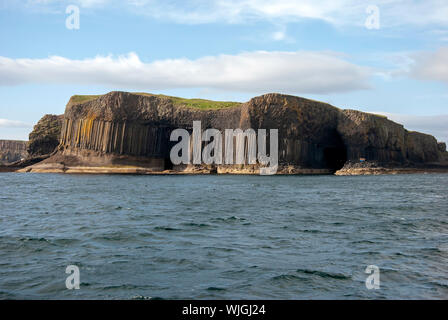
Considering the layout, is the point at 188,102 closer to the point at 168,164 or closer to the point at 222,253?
the point at 168,164

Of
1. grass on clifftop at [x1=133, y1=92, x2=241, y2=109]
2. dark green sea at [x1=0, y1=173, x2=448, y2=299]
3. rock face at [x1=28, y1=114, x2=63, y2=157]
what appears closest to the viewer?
dark green sea at [x1=0, y1=173, x2=448, y2=299]

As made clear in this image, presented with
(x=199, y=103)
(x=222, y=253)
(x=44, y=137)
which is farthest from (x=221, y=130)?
(x=222, y=253)

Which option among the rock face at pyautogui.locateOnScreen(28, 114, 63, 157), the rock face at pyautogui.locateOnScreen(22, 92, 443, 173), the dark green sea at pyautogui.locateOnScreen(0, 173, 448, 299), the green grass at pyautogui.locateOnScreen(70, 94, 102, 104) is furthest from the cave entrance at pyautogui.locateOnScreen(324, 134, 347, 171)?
the dark green sea at pyautogui.locateOnScreen(0, 173, 448, 299)

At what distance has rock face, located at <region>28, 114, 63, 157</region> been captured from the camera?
12769cm

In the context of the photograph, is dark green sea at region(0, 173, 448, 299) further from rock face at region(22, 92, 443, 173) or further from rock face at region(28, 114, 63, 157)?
rock face at region(28, 114, 63, 157)

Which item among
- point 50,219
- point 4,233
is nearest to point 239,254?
point 4,233

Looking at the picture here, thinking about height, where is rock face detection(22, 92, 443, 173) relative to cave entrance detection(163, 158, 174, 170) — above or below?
above

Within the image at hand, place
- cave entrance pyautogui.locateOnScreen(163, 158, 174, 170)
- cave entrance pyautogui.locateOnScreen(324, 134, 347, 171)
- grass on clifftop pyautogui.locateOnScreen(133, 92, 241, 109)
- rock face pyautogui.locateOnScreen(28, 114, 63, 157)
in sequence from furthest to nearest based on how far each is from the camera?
rock face pyautogui.locateOnScreen(28, 114, 63, 157), grass on clifftop pyautogui.locateOnScreen(133, 92, 241, 109), cave entrance pyautogui.locateOnScreen(324, 134, 347, 171), cave entrance pyautogui.locateOnScreen(163, 158, 174, 170)

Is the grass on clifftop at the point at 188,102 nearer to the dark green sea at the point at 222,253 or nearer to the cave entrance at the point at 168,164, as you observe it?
the cave entrance at the point at 168,164


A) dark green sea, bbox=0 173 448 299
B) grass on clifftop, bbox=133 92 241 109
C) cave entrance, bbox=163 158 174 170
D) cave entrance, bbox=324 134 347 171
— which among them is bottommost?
dark green sea, bbox=0 173 448 299

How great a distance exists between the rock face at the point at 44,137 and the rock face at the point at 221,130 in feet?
64.2

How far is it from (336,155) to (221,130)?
32.3m
